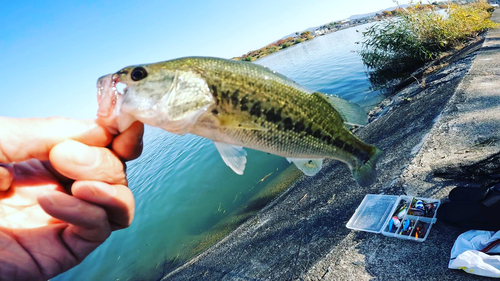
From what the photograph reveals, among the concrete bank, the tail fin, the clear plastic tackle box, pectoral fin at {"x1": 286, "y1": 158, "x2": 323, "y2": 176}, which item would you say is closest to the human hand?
pectoral fin at {"x1": 286, "y1": 158, "x2": 323, "y2": 176}

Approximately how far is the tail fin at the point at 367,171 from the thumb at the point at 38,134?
106 inches

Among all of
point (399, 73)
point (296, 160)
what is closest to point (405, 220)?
point (296, 160)

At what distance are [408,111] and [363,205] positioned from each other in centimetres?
596

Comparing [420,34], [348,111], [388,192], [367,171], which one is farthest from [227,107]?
[420,34]

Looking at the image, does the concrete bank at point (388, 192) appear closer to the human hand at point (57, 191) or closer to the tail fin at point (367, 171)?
the tail fin at point (367, 171)

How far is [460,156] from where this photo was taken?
4.91 m

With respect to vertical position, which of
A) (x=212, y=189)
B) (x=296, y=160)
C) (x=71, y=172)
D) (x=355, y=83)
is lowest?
(x=212, y=189)

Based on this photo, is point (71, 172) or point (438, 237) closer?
point (71, 172)

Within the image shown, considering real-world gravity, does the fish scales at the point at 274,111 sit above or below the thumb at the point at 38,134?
below

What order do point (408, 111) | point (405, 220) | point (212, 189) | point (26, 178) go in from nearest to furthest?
1. point (26, 178)
2. point (405, 220)
3. point (408, 111)
4. point (212, 189)

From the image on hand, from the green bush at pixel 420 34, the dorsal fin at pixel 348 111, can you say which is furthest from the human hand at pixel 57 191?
the green bush at pixel 420 34

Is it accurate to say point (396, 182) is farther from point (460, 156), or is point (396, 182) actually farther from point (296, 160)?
point (296, 160)

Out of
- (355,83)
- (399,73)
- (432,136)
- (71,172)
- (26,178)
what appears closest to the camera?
(71,172)

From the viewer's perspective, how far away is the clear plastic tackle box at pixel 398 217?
396 cm
